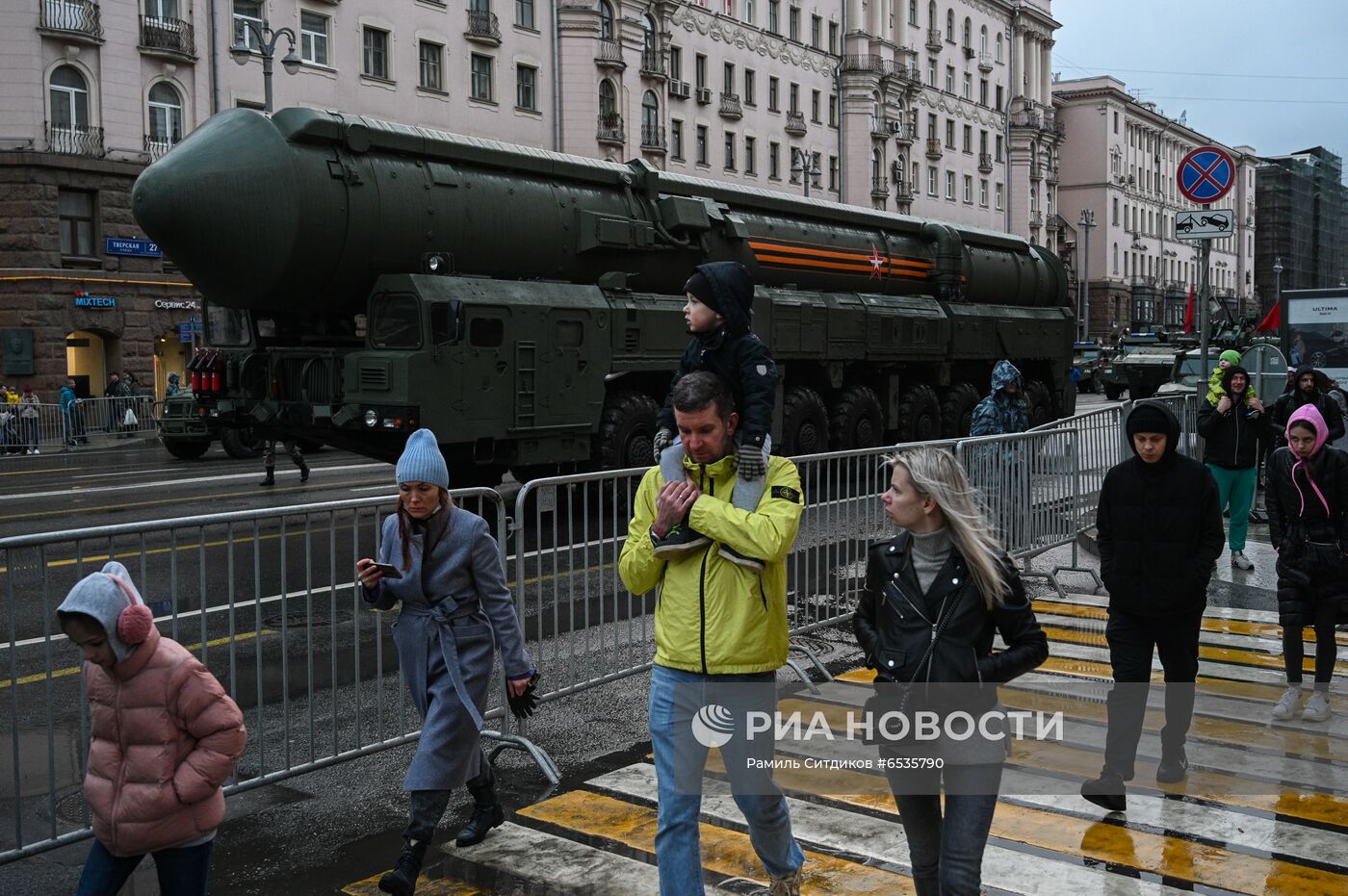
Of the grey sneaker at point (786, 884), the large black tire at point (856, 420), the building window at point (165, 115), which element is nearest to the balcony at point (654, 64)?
the building window at point (165, 115)

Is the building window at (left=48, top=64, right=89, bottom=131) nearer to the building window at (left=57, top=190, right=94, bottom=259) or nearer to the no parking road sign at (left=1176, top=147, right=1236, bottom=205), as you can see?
the building window at (left=57, top=190, right=94, bottom=259)

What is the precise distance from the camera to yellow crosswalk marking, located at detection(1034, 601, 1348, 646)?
9.41m

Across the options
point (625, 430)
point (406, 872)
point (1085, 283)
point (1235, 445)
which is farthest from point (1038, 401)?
point (1085, 283)

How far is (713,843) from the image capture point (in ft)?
17.8

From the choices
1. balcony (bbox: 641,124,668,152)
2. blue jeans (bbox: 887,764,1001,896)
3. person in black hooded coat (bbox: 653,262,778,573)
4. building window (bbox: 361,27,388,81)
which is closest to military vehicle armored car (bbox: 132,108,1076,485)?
person in black hooded coat (bbox: 653,262,778,573)

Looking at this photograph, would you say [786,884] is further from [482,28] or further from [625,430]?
[482,28]

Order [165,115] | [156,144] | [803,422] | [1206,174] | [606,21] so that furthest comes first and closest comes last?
[606,21] → [165,115] → [156,144] → [803,422] → [1206,174]

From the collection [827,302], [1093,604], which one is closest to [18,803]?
[1093,604]

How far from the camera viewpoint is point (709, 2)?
2232 inches

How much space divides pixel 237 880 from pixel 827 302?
53.2 ft

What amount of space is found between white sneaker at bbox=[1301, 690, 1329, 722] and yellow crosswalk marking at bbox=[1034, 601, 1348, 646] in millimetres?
2026

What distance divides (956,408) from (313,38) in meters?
23.5

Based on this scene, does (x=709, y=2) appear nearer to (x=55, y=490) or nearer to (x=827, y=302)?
(x=827, y=302)

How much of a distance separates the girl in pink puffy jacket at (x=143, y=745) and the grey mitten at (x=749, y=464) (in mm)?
1701
